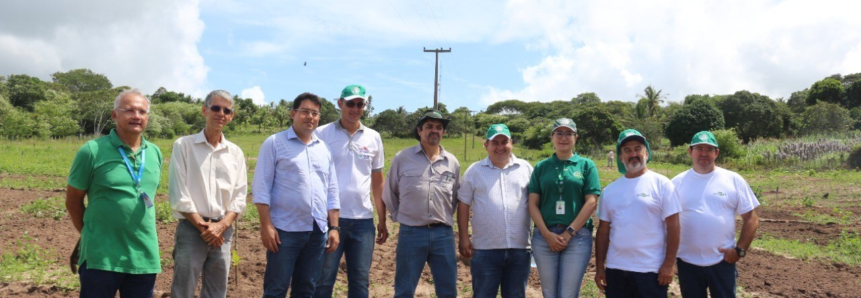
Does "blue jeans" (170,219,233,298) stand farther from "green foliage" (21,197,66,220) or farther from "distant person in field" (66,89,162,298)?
"green foliage" (21,197,66,220)

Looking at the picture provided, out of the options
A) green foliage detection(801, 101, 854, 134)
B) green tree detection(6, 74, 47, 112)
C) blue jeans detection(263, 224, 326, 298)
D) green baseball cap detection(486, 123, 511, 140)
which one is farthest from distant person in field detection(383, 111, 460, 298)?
green tree detection(6, 74, 47, 112)

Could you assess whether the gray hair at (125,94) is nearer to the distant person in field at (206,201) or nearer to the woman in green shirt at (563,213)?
the distant person in field at (206,201)

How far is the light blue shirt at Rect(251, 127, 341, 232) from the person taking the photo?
136 inches

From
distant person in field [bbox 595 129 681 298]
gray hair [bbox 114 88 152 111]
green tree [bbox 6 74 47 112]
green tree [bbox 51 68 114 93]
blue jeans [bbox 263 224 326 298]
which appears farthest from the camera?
green tree [bbox 51 68 114 93]

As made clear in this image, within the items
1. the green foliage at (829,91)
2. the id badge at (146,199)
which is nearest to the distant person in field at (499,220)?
the id badge at (146,199)

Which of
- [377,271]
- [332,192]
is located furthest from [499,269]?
[377,271]

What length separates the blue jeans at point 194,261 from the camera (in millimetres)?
3283

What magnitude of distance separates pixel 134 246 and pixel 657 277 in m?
3.00

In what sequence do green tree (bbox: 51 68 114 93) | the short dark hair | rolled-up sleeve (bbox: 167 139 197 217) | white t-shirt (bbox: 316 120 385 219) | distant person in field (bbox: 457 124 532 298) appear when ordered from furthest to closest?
green tree (bbox: 51 68 114 93)
white t-shirt (bbox: 316 120 385 219)
distant person in field (bbox: 457 124 532 298)
the short dark hair
rolled-up sleeve (bbox: 167 139 197 217)

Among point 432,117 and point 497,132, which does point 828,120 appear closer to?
point 497,132

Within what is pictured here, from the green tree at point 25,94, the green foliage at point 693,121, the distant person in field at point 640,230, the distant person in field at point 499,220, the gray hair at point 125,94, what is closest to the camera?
the gray hair at point 125,94

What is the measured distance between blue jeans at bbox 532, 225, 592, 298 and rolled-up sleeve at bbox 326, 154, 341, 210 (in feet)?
4.39

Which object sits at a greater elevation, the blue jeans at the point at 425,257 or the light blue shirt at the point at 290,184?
the light blue shirt at the point at 290,184

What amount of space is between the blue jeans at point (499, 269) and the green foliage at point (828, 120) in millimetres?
43539
